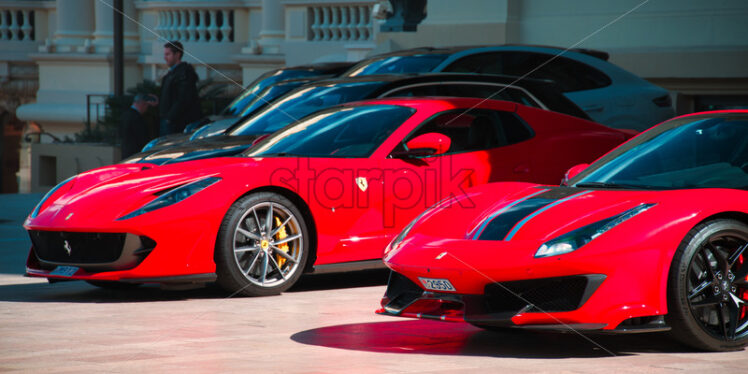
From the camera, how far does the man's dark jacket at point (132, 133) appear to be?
1588cm

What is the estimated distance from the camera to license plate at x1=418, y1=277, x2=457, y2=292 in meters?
5.86

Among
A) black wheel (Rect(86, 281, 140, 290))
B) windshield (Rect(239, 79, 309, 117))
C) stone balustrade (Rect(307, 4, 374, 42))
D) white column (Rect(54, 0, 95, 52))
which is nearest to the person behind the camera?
black wheel (Rect(86, 281, 140, 290))

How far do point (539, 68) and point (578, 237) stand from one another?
26.6 feet

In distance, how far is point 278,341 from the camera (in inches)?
245

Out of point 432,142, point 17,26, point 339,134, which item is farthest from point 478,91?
point 17,26

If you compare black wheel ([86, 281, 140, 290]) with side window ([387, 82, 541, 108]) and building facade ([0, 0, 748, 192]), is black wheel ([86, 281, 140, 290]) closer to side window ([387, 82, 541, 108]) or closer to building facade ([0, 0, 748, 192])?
side window ([387, 82, 541, 108])

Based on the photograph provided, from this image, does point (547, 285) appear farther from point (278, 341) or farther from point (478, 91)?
point (478, 91)

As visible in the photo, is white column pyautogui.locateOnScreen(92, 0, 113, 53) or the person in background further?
white column pyautogui.locateOnScreen(92, 0, 113, 53)

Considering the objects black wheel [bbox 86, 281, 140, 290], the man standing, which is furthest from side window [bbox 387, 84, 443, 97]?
the man standing

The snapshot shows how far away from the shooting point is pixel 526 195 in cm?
636

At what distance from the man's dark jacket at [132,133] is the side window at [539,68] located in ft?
15.8

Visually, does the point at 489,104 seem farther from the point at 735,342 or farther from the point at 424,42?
the point at 424,42

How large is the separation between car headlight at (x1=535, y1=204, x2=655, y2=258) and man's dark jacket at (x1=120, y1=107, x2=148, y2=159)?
10.9 metres

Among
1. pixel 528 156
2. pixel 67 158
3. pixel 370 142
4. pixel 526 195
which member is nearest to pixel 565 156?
pixel 528 156
